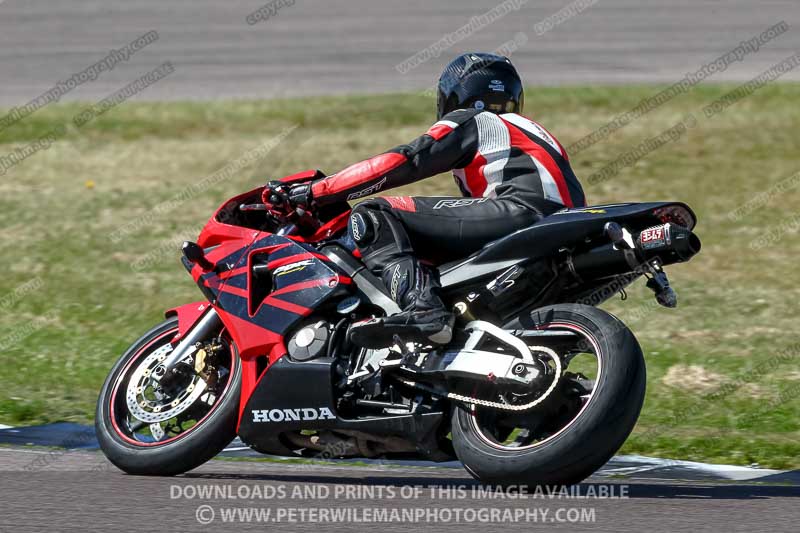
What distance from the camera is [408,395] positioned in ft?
18.7

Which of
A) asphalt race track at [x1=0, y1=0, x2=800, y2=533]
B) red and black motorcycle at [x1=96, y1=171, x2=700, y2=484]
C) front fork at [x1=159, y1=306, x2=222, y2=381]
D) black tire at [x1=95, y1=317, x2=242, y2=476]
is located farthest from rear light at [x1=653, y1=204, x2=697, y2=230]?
front fork at [x1=159, y1=306, x2=222, y2=381]

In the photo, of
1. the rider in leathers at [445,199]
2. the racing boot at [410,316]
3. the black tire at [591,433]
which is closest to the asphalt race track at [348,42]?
the rider in leathers at [445,199]

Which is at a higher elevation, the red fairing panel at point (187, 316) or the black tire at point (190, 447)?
the red fairing panel at point (187, 316)

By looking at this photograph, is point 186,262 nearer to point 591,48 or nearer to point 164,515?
point 164,515

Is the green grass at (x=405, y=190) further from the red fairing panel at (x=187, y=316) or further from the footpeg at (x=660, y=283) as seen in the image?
the footpeg at (x=660, y=283)

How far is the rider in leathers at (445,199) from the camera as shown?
572 centimetres

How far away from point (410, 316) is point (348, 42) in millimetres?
14938

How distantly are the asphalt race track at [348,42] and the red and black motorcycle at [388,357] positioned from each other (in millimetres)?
11252

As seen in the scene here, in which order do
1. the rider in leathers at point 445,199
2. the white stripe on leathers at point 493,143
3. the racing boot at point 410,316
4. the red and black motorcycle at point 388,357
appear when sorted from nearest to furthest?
1. the red and black motorcycle at point 388,357
2. the racing boot at point 410,316
3. the rider in leathers at point 445,199
4. the white stripe on leathers at point 493,143

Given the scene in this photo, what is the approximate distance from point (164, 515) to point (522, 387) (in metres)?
1.42

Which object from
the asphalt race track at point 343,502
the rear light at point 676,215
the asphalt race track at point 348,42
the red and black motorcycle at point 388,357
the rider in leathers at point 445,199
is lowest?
the asphalt race track at point 343,502

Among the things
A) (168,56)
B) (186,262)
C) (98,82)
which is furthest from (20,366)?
(168,56)

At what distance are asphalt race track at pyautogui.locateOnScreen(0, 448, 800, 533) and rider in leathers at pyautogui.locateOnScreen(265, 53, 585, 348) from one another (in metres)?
0.70

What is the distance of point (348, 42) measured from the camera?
20.1 m
